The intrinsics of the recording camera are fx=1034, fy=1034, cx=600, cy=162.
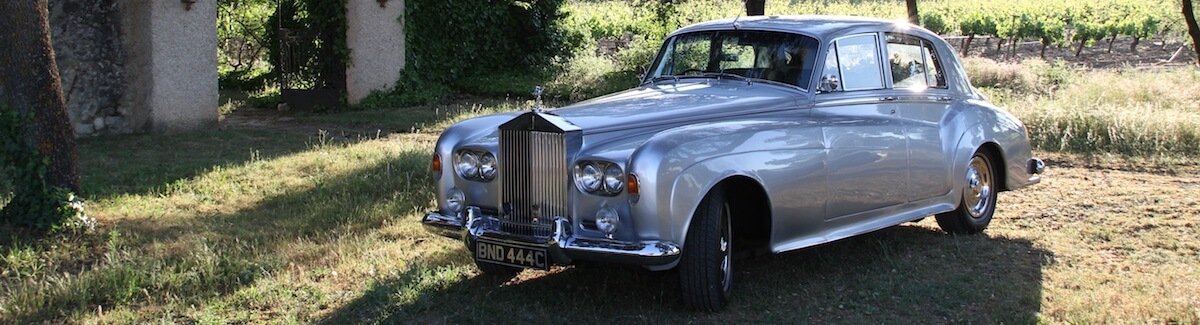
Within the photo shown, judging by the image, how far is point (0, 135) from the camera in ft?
20.7

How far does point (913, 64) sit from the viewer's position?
666 cm

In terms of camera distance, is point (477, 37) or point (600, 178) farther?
point (477, 37)

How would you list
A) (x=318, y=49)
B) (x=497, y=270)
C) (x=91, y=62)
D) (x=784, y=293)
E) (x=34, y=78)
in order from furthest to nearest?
1. (x=318, y=49)
2. (x=91, y=62)
3. (x=34, y=78)
4. (x=497, y=270)
5. (x=784, y=293)

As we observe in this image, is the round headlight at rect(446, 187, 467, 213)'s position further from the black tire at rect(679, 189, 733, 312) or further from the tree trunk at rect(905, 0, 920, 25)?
the tree trunk at rect(905, 0, 920, 25)

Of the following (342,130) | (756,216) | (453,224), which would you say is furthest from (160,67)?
(756,216)

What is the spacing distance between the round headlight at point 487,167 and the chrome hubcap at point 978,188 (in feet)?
10.9

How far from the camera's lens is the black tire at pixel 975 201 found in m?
6.80

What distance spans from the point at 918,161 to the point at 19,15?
5642 mm

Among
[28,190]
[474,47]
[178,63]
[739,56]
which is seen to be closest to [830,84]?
[739,56]

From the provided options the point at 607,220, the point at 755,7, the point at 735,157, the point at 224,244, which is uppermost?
the point at 755,7

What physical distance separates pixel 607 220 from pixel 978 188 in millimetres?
3437

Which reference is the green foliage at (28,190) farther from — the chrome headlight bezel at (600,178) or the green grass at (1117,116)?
the green grass at (1117,116)

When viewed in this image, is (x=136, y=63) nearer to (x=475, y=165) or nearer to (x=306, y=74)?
(x=306, y=74)

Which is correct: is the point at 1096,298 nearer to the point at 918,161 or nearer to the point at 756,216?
the point at 918,161
